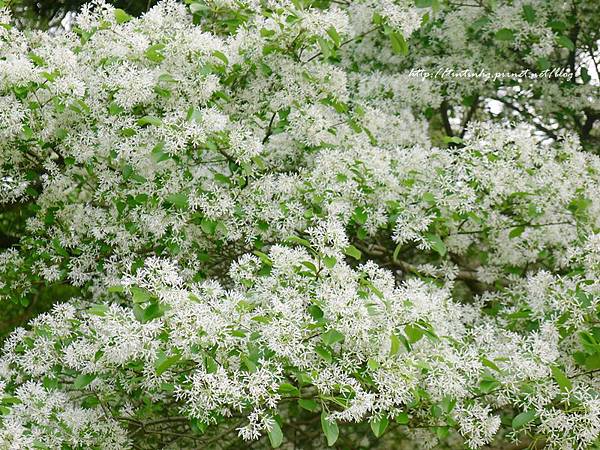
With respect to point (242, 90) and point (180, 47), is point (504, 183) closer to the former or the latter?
point (242, 90)

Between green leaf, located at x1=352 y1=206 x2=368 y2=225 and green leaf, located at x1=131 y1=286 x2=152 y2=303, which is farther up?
green leaf, located at x1=131 y1=286 x2=152 y2=303

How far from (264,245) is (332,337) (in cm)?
152

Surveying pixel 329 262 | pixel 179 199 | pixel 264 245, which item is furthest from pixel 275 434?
pixel 264 245

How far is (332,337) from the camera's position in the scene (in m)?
2.60

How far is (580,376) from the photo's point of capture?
3.24 m

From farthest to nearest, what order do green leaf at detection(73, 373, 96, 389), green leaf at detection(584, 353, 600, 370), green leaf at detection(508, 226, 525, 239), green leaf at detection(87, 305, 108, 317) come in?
green leaf at detection(508, 226, 525, 239) < green leaf at detection(584, 353, 600, 370) < green leaf at detection(73, 373, 96, 389) < green leaf at detection(87, 305, 108, 317)

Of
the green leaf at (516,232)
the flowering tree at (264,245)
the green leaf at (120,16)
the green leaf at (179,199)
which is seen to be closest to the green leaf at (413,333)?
the flowering tree at (264,245)

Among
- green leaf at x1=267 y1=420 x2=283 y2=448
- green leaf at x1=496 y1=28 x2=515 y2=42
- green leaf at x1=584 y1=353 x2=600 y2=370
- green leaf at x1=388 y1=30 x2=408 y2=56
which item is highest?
green leaf at x1=388 y1=30 x2=408 y2=56

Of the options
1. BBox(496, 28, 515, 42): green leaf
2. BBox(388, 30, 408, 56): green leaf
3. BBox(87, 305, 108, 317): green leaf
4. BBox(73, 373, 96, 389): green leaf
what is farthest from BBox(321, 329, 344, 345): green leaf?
BBox(496, 28, 515, 42): green leaf

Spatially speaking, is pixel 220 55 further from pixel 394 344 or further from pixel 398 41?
pixel 394 344

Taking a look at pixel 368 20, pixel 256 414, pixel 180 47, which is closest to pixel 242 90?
pixel 180 47

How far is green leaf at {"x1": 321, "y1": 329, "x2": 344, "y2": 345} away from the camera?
2.59 m

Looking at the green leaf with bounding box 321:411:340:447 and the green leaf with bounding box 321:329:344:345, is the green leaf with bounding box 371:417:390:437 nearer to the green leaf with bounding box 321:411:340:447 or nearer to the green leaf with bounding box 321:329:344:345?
the green leaf with bounding box 321:411:340:447

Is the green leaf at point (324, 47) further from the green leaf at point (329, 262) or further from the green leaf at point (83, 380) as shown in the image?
the green leaf at point (83, 380)
